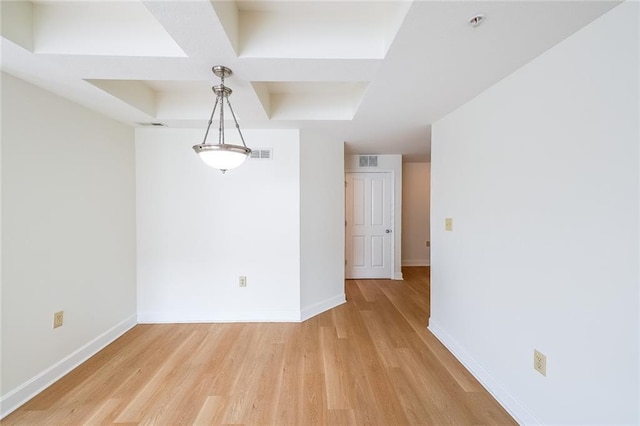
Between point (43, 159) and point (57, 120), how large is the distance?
0.34m

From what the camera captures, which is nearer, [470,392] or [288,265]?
[470,392]

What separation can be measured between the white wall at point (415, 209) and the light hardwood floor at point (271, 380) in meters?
2.89

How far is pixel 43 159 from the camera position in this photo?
1930 millimetres

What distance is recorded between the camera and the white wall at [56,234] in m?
1.74

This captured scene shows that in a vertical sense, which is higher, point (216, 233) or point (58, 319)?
point (216, 233)

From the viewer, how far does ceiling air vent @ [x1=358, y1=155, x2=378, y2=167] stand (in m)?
4.61

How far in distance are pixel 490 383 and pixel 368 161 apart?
3.48m

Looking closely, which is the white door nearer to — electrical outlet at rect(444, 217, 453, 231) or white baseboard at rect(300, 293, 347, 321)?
white baseboard at rect(300, 293, 347, 321)

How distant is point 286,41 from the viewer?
1.48 meters

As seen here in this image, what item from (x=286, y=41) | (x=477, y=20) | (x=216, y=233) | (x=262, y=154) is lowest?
(x=216, y=233)

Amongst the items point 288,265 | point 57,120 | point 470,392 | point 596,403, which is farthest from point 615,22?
point 57,120

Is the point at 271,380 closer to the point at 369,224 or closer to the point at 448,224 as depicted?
the point at 448,224

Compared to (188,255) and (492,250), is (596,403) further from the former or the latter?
(188,255)

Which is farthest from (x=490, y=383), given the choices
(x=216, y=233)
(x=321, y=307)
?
(x=216, y=233)
